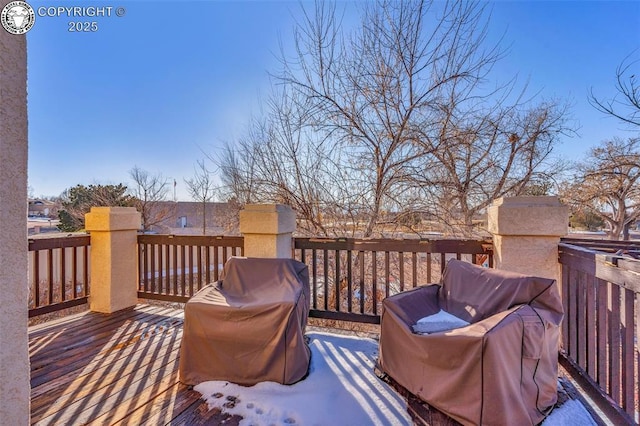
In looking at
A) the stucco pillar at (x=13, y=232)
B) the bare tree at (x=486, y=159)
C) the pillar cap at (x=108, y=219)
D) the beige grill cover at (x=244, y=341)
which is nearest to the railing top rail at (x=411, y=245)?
the beige grill cover at (x=244, y=341)

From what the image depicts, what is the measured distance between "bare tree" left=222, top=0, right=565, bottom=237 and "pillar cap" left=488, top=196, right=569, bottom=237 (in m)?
2.82

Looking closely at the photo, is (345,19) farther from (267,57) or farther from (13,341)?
(13,341)

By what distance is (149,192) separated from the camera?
13.8 m

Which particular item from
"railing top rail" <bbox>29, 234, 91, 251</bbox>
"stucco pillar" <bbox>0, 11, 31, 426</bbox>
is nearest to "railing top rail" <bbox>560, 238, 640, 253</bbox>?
"stucco pillar" <bbox>0, 11, 31, 426</bbox>

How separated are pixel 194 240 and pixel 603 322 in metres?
3.74

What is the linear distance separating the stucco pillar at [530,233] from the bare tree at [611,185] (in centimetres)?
845

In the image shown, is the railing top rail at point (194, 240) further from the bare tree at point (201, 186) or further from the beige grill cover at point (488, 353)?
the bare tree at point (201, 186)

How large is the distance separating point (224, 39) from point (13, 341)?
5601 millimetres

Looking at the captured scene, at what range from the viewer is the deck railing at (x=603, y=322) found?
4.88ft

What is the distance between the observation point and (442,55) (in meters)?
4.67

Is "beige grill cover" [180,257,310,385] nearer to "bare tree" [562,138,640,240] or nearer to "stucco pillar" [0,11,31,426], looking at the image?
"stucco pillar" [0,11,31,426]

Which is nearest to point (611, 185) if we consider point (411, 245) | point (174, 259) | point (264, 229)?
point (411, 245)

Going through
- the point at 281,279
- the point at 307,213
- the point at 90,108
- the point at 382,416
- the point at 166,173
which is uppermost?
the point at 90,108

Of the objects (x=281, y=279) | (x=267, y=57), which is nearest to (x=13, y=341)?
(x=281, y=279)
